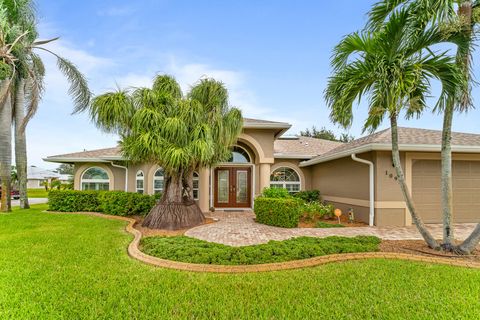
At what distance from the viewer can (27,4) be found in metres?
12.9

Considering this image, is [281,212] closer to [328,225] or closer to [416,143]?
[328,225]

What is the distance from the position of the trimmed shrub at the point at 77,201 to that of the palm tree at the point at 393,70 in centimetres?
1330

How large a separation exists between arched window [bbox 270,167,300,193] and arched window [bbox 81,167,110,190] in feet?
36.8

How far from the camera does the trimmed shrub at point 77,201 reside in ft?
45.0

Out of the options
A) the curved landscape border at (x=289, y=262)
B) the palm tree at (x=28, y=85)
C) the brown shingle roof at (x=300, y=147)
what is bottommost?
the curved landscape border at (x=289, y=262)

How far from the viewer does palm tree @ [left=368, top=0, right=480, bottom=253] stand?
17.7 feet

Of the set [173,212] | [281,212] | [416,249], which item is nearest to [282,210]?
[281,212]

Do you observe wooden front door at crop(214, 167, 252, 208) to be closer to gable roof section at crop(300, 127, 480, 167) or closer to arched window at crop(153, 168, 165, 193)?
arched window at crop(153, 168, 165, 193)

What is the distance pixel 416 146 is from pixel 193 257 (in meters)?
9.63

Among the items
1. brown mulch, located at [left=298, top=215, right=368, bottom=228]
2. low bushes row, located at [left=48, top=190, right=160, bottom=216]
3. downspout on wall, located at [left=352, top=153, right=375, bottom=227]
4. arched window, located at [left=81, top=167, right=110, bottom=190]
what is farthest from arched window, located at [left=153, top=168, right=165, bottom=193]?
downspout on wall, located at [left=352, top=153, right=375, bottom=227]

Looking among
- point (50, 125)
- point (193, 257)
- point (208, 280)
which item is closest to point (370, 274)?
point (208, 280)

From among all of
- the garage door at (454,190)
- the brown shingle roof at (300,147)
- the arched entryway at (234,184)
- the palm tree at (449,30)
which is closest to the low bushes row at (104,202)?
the arched entryway at (234,184)

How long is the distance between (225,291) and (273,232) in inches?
202

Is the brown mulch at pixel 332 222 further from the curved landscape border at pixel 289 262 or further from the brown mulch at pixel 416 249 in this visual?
the curved landscape border at pixel 289 262
